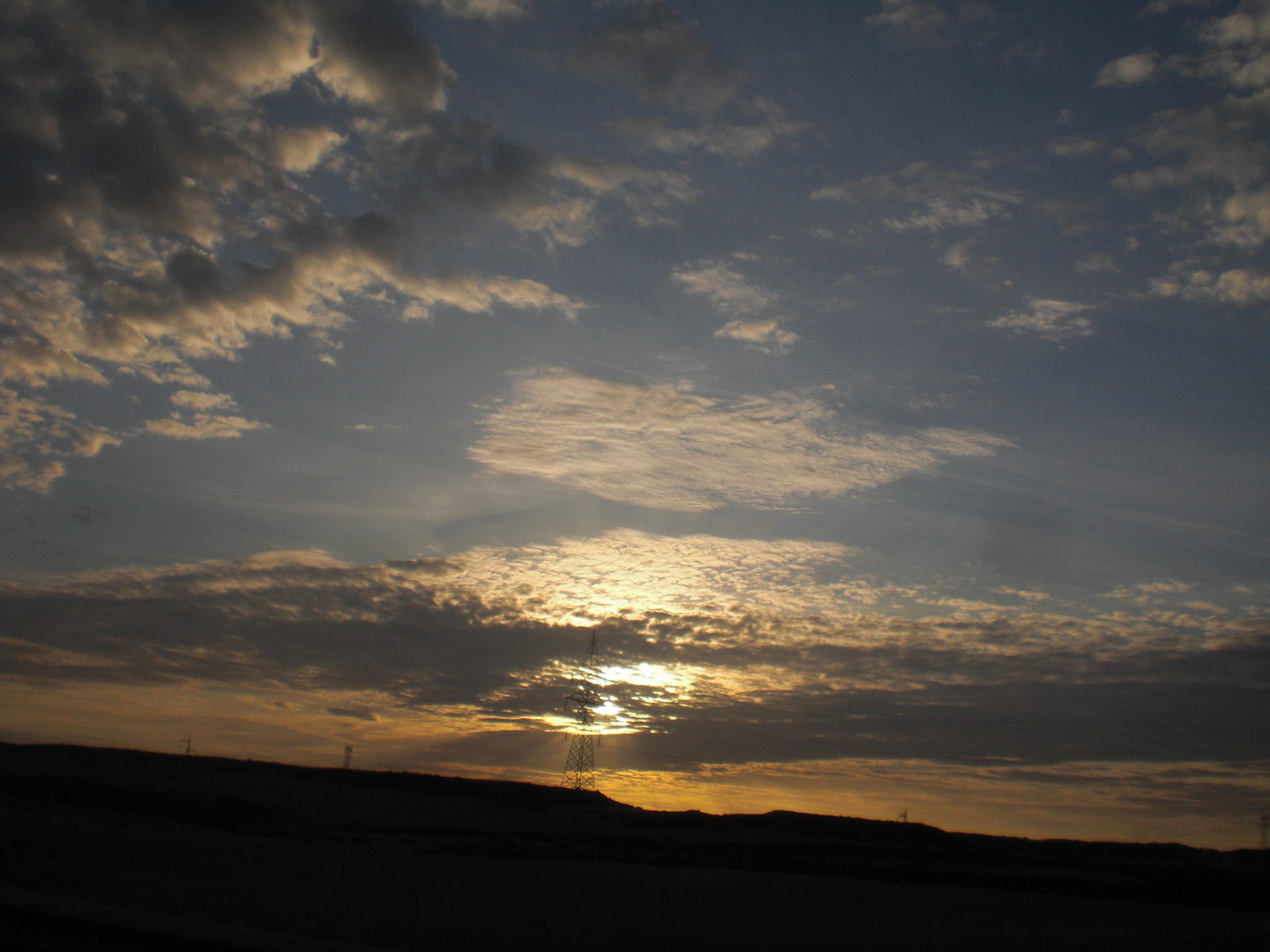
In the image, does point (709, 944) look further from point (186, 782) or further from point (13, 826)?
point (186, 782)

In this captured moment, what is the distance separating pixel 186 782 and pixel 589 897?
58.1m

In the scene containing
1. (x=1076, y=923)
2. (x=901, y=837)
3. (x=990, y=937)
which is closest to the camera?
(x=990, y=937)

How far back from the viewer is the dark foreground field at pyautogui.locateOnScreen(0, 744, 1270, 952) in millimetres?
14781

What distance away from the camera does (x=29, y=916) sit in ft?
40.9

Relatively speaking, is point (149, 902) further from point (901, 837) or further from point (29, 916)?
point (901, 837)

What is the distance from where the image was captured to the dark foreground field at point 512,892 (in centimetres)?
1478

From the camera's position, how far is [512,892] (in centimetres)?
2128

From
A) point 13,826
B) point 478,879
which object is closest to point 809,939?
point 478,879

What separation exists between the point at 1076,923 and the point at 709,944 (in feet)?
46.0

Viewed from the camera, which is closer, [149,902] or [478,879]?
[149,902]

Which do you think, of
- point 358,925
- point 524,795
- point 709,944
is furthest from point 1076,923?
point 524,795

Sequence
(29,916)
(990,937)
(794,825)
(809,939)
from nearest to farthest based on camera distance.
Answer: (29,916) → (809,939) → (990,937) → (794,825)

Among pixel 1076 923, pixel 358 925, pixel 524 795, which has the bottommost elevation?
pixel 524 795

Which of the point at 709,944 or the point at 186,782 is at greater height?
the point at 709,944
